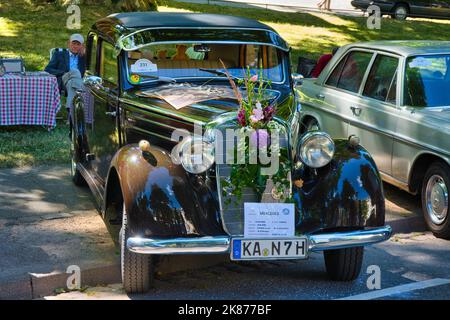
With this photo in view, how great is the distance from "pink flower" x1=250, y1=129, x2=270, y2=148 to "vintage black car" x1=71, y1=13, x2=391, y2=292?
0.22 m

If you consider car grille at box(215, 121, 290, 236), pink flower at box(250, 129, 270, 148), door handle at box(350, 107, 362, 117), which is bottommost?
car grille at box(215, 121, 290, 236)

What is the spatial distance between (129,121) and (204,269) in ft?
4.47

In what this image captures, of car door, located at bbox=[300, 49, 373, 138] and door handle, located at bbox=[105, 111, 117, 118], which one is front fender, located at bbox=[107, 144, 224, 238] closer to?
door handle, located at bbox=[105, 111, 117, 118]

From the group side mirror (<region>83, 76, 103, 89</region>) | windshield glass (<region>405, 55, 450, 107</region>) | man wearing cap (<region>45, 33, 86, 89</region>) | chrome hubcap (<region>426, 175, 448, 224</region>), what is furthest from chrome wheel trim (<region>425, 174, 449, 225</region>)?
man wearing cap (<region>45, 33, 86, 89</region>)

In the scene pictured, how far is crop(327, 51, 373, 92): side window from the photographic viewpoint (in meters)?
8.62

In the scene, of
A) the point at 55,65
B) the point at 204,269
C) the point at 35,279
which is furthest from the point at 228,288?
the point at 55,65

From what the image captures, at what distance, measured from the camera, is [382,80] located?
8.22 metres

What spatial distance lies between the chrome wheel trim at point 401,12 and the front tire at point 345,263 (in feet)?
76.9

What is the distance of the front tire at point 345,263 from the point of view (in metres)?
5.71

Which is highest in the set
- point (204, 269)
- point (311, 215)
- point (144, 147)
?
point (144, 147)

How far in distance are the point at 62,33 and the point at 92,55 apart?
9.83 metres

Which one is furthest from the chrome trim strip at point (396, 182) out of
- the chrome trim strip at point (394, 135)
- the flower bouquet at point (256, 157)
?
the flower bouquet at point (256, 157)
